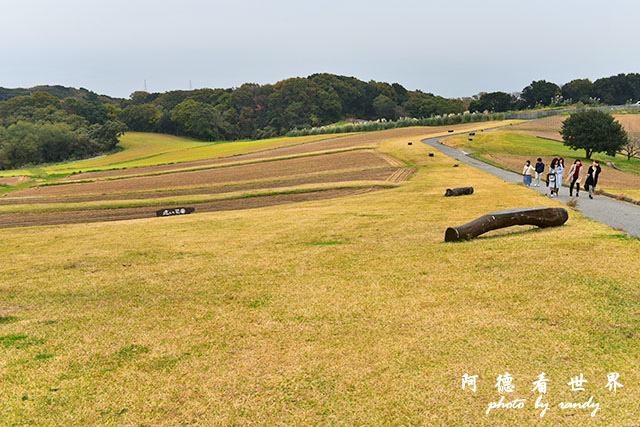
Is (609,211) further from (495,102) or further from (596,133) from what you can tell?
(495,102)

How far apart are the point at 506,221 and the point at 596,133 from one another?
59953 mm

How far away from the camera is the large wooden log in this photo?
607 inches

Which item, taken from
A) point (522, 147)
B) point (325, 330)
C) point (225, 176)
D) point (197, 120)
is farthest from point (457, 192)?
point (197, 120)

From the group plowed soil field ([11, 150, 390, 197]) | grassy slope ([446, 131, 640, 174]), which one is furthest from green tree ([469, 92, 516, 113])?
plowed soil field ([11, 150, 390, 197])

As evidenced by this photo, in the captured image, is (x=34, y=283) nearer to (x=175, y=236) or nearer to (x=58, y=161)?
(x=175, y=236)

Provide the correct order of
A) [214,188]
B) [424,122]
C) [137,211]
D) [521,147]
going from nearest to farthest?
[137,211] < [214,188] < [521,147] < [424,122]

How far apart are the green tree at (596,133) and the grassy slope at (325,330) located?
58.2m

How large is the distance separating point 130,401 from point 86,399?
30.1 inches

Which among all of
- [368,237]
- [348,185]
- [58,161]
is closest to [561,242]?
[368,237]

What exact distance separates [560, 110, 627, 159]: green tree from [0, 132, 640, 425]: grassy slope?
2293 inches

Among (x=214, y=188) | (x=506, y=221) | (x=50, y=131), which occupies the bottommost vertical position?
(x=214, y=188)

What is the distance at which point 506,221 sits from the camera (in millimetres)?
15938

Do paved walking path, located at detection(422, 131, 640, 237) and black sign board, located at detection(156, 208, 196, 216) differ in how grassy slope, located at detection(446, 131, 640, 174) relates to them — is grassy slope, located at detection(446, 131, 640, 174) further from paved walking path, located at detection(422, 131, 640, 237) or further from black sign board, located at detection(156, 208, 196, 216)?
black sign board, located at detection(156, 208, 196, 216)

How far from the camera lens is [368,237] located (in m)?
17.6
